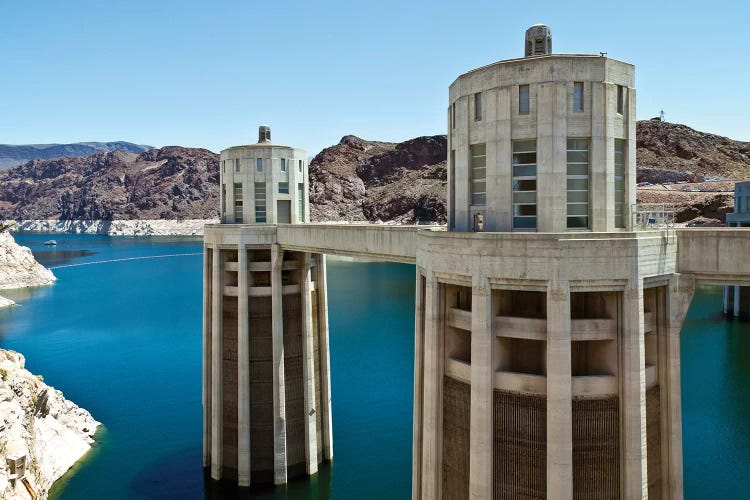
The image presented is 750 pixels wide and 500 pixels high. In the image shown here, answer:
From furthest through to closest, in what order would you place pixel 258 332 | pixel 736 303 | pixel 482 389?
pixel 736 303 → pixel 258 332 → pixel 482 389

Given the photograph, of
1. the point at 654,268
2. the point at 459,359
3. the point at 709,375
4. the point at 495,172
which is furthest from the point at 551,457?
the point at 709,375

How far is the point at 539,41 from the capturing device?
50.1 ft

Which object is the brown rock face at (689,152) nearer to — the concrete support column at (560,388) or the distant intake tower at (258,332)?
the distant intake tower at (258,332)

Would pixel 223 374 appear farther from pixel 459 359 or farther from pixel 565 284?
pixel 565 284

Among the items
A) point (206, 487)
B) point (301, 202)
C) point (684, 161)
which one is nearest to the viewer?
point (206, 487)

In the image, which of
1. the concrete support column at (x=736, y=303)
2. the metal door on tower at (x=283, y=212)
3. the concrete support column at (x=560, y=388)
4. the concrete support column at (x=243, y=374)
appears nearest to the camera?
the concrete support column at (x=560, y=388)

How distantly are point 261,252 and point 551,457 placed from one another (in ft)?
66.5

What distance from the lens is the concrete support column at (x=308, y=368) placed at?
102ft

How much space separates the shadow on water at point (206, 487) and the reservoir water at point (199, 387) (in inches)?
3.2

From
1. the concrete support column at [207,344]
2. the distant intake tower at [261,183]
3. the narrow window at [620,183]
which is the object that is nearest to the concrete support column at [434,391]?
the narrow window at [620,183]

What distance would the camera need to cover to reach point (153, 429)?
38.6 meters

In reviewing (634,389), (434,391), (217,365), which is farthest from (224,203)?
(634,389)

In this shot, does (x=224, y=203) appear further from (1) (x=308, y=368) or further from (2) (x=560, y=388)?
(2) (x=560, y=388)

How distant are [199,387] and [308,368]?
68.9 ft
